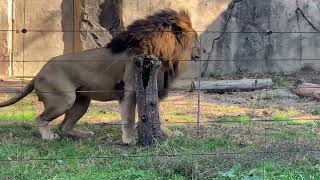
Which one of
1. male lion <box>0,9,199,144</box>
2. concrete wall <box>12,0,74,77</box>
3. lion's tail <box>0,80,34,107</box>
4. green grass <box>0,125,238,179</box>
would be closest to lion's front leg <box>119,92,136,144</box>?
male lion <box>0,9,199,144</box>

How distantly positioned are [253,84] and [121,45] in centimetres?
530

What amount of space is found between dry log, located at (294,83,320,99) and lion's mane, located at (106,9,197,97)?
4.32m

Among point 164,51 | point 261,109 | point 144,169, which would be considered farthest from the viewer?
point 261,109

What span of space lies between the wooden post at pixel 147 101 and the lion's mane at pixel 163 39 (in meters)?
0.24

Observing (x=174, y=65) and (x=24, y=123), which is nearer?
(x=174, y=65)

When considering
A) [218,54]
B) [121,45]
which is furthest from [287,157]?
[218,54]

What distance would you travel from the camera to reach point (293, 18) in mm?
13938

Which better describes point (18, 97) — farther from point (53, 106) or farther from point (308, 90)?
point (308, 90)

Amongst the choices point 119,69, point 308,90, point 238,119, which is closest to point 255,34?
point 308,90

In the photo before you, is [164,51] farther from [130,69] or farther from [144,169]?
[144,169]

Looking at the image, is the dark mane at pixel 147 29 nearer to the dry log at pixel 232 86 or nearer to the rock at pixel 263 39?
the dry log at pixel 232 86

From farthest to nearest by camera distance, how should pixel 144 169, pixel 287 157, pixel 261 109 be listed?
pixel 261 109
pixel 287 157
pixel 144 169

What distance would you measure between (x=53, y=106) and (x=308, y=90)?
17.8 ft

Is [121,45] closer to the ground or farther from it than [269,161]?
farther from it
